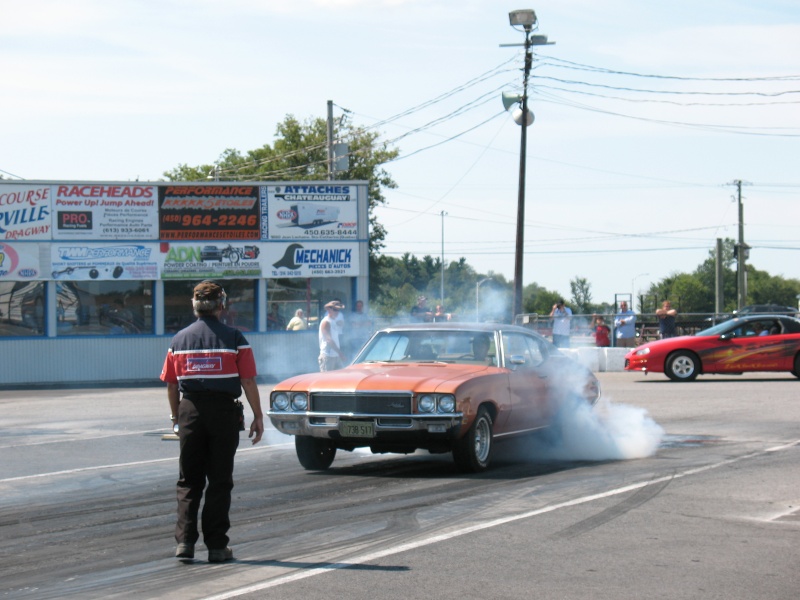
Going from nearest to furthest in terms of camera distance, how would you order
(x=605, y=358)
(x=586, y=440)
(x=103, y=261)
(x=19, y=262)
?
(x=586, y=440) < (x=19, y=262) < (x=103, y=261) < (x=605, y=358)

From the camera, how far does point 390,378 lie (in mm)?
10586

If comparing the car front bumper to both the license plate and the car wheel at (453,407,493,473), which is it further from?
the car wheel at (453,407,493,473)

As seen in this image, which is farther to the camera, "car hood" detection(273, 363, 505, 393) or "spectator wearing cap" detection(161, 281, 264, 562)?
"car hood" detection(273, 363, 505, 393)

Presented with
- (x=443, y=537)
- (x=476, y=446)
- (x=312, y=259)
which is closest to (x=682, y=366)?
(x=312, y=259)

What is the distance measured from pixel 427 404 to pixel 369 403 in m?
0.54

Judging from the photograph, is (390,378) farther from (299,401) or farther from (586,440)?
(586,440)

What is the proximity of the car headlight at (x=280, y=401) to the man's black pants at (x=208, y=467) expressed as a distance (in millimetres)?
3911

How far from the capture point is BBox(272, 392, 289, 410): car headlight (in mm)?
10680

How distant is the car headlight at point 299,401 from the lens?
10.5 m

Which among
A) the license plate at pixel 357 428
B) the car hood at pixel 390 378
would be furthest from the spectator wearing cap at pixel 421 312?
the license plate at pixel 357 428

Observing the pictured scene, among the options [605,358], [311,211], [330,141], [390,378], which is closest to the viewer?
[390,378]

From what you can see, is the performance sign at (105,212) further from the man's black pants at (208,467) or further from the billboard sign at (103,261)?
the man's black pants at (208,467)

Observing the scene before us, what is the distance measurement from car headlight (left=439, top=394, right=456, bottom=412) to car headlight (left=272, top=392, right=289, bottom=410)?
153cm

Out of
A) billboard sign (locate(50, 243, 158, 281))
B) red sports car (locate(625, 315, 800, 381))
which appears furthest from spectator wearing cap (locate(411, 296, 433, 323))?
billboard sign (locate(50, 243, 158, 281))
